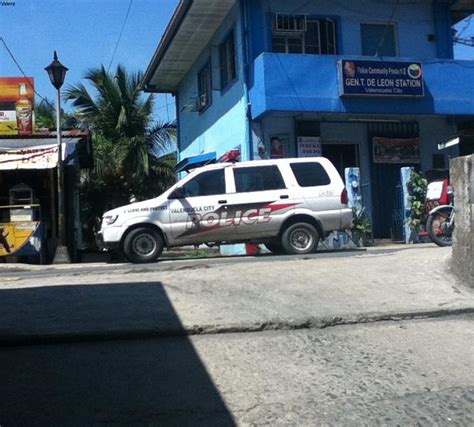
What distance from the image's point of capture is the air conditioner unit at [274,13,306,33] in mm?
15664

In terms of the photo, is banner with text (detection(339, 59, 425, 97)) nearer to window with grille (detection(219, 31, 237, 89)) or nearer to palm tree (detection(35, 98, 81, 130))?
window with grille (detection(219, 31, 237, 89))

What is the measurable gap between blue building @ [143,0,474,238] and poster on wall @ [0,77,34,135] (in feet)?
14.5

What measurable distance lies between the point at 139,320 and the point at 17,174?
1154 cm

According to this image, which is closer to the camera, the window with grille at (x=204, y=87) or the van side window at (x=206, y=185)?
the van side window at (x=206, y=185)

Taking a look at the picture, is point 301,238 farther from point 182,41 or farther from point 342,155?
point 182,41

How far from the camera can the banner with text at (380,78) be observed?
15.0 meters

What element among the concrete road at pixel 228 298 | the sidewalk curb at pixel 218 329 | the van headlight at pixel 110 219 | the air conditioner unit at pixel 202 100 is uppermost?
the air conditioner unit at pixel 202 100

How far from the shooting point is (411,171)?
49.5 ft

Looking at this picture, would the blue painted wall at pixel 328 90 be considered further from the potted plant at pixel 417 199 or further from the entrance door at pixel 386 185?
the potted plant at pixel 417 199

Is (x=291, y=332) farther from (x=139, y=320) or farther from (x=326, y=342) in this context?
(x=139, y=320)

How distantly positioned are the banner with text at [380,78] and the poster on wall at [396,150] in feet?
5.26

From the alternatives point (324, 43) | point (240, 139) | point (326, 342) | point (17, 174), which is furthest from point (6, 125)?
point (326, 342)

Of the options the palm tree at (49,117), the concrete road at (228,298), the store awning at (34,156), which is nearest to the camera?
the concrete road at (228,298)

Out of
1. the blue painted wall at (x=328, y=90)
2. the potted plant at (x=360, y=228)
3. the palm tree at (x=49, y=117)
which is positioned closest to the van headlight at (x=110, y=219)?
the blue painted wall at (x=328, y=90)
